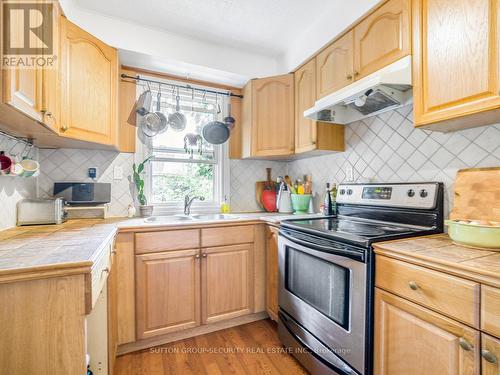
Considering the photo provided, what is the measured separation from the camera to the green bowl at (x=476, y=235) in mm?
969

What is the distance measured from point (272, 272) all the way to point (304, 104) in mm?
1426

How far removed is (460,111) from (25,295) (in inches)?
72.4

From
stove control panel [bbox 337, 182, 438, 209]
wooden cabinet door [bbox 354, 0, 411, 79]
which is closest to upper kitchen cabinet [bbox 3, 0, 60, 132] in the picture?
wooden cabinet door [bbox 354, 0, 411, 79]

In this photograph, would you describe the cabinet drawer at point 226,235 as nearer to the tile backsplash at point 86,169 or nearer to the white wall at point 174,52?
the tile backsplash at point 86,169

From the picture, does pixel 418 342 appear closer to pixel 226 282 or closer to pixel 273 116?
pixel 226 282

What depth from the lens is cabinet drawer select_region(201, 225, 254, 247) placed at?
1.86 meters

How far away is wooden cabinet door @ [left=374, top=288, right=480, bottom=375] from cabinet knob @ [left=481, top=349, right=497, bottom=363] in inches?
0.7

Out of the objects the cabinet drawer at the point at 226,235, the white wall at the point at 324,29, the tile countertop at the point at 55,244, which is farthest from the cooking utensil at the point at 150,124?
the white wall at the point at 324,29

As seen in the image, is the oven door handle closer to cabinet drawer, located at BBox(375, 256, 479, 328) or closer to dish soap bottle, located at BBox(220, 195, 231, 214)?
cabinet drawer, located at BBox(375, 256, 479, 328)

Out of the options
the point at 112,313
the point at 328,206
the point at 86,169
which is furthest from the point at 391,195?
the point at 86,169

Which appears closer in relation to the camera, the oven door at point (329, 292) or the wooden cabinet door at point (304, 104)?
the oven door at point (329, 292)

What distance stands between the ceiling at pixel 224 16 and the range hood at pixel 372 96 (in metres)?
0.77

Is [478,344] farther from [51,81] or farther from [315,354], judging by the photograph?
[51,81]

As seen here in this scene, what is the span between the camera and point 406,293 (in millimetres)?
1012
